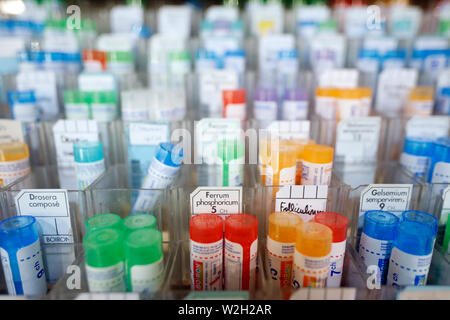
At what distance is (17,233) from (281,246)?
1.79 feet

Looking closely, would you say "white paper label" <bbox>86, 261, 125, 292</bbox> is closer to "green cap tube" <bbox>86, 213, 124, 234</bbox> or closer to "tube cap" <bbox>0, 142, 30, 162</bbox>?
"green cap tube" <bbox>86, 213, 124, 234</bbox>

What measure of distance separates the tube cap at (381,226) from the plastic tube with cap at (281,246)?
17 centimetres

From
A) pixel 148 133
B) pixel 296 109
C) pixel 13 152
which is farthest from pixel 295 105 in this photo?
pixel 13 152

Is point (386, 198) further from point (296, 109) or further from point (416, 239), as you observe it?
point (296, 109)

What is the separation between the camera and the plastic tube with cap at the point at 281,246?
657mm

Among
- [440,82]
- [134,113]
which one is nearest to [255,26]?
[440,82]

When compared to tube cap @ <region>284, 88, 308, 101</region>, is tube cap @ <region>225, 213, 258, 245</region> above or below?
below

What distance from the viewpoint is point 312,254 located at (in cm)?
60

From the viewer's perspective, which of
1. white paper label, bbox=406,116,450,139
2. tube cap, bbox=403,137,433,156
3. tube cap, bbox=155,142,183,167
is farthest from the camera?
white paper label, bbox=406,116,450,139

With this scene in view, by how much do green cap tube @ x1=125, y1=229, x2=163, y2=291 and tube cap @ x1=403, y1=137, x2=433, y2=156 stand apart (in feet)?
2.59

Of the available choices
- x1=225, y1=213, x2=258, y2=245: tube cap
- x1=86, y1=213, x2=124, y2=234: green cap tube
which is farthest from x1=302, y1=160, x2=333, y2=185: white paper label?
x1=86, y1=213, x2=124, y2=234: green cap tube

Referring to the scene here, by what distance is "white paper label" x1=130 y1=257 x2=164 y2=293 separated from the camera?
1.94ft

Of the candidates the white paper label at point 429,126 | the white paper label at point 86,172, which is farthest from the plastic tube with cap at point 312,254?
the white paper label at point 429,126

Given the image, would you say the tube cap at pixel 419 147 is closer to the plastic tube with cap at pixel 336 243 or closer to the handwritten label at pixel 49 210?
the plastic tube with cap at pixel 336 243
